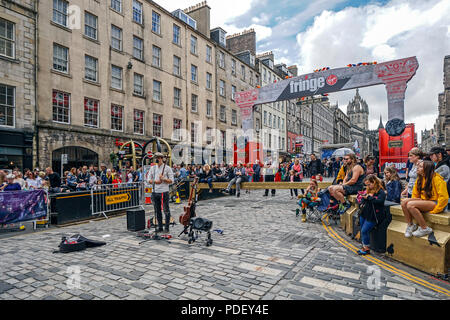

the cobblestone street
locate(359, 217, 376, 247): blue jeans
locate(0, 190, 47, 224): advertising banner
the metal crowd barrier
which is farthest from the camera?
the metal crowd barrier

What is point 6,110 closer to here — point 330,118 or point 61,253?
point 61,253

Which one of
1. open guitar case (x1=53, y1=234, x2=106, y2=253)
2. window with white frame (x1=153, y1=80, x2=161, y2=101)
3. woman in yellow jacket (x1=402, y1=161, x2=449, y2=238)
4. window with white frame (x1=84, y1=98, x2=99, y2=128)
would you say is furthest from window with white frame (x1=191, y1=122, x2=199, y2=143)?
woman in yellow jacket (x1=402, y1=161, x2=449, y2=238)

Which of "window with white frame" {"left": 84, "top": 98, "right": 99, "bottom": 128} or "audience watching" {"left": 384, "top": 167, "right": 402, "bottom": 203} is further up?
"window with white frame" {"left": 84, "top": 98, "right": 99, "bottom": 128}

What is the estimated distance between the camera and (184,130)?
1054 inches

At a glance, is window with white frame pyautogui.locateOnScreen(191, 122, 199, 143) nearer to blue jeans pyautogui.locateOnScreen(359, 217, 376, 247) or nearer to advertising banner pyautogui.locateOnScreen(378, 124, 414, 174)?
advertising banner pyautogui.locateOnScreen(378, 124, 414, 174)

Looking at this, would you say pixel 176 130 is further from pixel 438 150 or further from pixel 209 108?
pixel 438 150

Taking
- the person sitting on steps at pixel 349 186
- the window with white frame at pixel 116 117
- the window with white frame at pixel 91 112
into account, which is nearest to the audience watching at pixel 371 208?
the person sitting on steps at pixel 349 186

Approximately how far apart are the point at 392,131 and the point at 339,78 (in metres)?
3.68

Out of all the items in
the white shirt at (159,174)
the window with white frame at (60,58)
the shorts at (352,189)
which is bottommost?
the shorts at (352,189)

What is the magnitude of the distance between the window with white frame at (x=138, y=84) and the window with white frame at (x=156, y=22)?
16.1 ft

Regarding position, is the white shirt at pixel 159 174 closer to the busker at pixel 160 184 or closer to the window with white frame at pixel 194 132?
the busker at pixel 160 184

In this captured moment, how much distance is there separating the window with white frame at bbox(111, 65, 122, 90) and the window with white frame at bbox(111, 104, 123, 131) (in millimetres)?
1601

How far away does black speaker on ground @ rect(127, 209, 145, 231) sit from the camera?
24.2ft

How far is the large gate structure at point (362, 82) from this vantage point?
39.2ft
